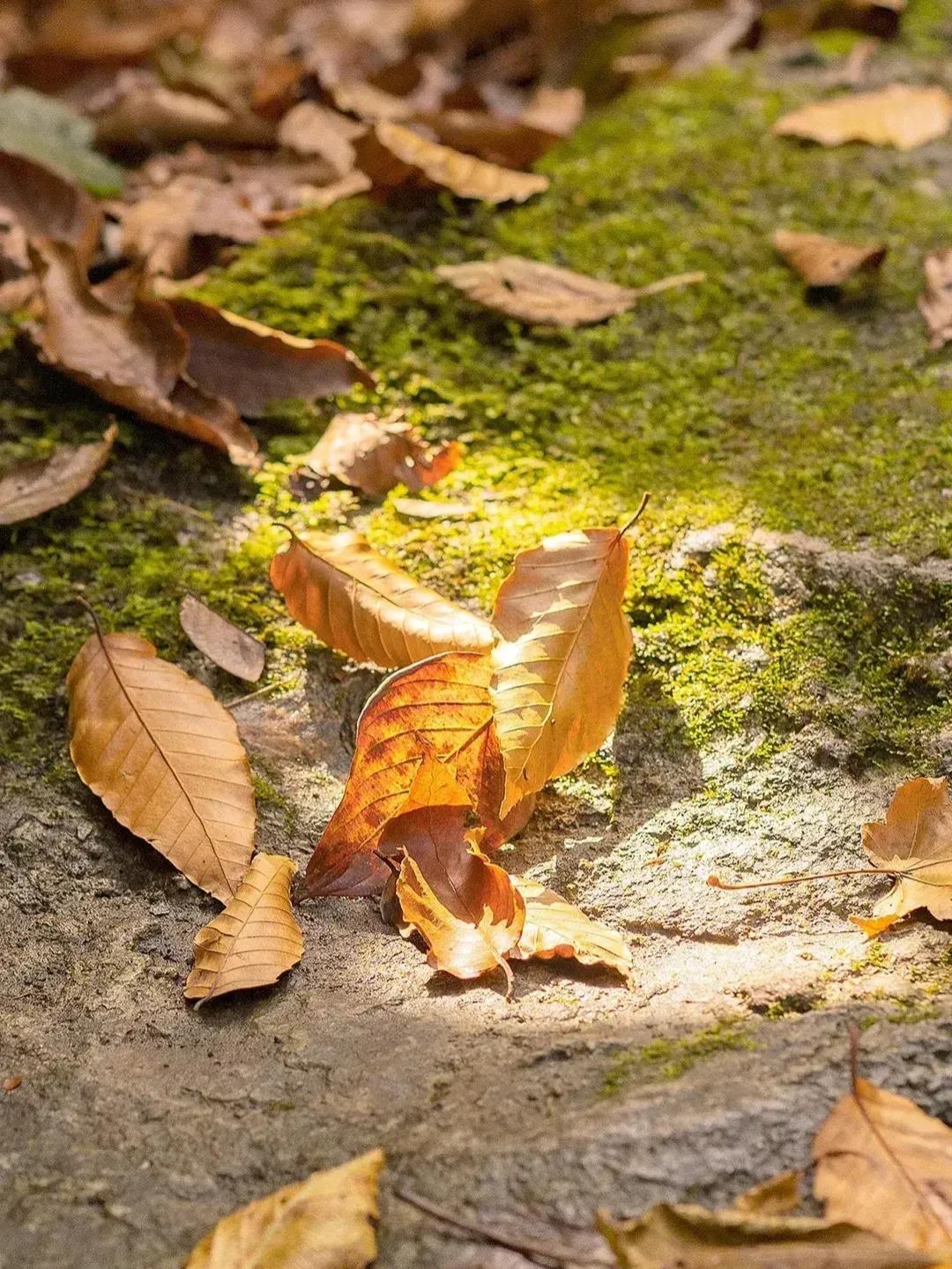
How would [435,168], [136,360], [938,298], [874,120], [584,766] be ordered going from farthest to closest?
[874,120]
[435,168]
[938,298]
[136,360]
[584,766]

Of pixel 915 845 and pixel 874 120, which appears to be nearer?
pixel 915 845

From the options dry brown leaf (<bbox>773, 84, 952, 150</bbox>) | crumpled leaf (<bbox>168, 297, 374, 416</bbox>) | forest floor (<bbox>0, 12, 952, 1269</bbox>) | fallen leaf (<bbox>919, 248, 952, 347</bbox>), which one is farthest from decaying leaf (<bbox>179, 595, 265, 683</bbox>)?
dry brown leaf (<bbox>773, 84, 952, 150</bbox>)

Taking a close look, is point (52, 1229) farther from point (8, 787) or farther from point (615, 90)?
point (615, 90)

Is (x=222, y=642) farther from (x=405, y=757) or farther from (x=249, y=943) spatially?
(x=249, y=943)

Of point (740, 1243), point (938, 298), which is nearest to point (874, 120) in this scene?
point (938, 298)

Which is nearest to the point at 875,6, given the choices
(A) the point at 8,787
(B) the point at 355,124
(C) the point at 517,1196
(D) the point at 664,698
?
(B) the point at 355,124

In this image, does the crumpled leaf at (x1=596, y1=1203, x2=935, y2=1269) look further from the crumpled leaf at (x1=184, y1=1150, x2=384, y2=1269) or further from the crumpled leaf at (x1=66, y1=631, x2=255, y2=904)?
the crumpled leaf at (x1=66, y1=631, x2=255, y2=904)

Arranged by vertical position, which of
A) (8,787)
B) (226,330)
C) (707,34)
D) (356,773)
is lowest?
(8,787)
